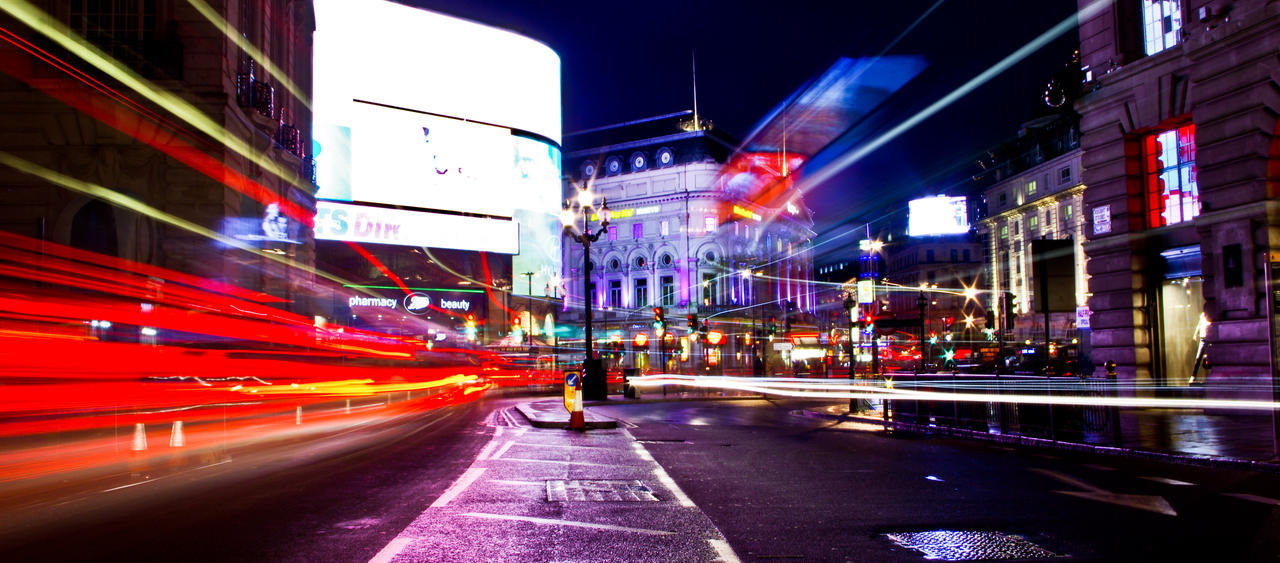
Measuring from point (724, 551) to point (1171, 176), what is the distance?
22767mm

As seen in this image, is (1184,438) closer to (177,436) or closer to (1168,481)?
(1168,481)

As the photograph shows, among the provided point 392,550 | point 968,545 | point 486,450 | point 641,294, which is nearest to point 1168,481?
point 968,545

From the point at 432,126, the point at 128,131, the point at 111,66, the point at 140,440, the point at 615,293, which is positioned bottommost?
the point at 140,440

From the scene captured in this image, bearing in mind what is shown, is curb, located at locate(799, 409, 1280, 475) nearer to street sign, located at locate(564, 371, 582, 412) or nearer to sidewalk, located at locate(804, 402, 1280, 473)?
sidewalk, located at locate(804, 402, 1280, 473)

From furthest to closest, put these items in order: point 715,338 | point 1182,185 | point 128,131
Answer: point 715,338 → point 128,131 → point 1182,185

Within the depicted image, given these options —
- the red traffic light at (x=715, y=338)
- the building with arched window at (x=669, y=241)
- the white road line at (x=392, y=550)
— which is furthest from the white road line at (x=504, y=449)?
the building with arched window at (x=669, y=241)

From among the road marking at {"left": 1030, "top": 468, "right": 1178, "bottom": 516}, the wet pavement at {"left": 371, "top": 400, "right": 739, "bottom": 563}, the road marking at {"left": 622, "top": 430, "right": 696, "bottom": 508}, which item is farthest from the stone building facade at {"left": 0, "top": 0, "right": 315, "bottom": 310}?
the road marking at {"left": 1030, "top": 468, "right": 1178, "bottom": 516}

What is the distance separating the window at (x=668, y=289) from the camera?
321 ft

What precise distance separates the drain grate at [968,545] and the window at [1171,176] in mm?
19775

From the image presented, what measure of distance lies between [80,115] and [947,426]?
25.1 meters

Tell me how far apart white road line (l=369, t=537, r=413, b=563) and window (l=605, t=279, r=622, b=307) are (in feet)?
314

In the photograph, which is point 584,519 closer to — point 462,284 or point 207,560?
point 207,560

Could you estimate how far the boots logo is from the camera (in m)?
65.2

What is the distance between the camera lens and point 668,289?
99438 millimetres
